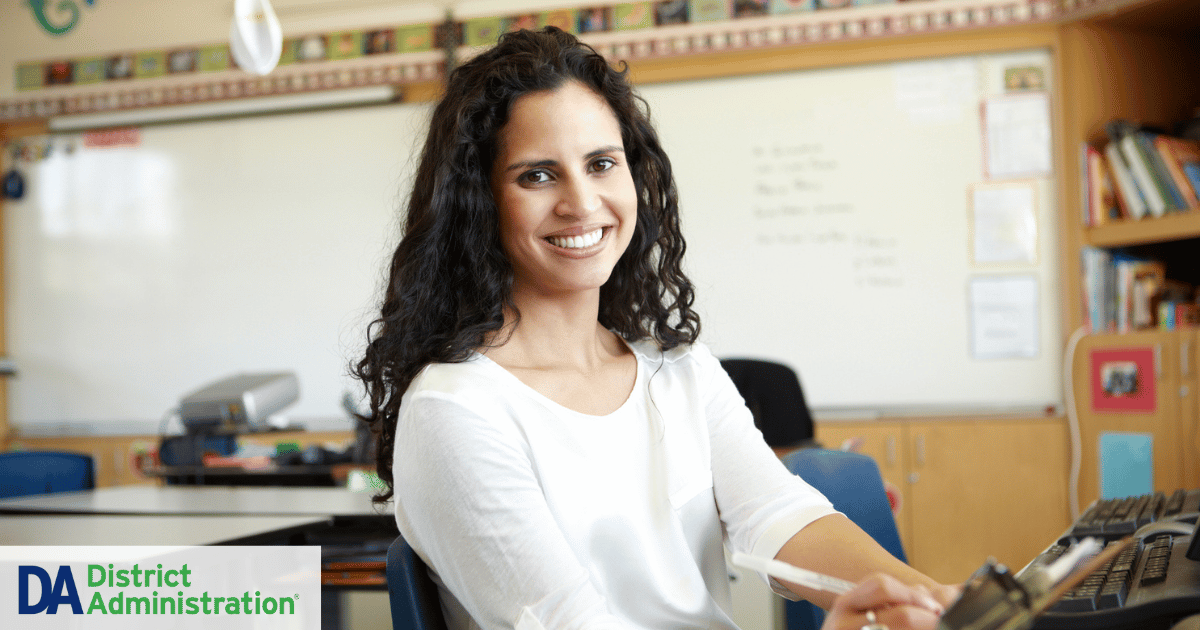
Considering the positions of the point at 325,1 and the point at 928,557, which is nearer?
the point at 928,557

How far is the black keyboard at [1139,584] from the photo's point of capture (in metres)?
0.69

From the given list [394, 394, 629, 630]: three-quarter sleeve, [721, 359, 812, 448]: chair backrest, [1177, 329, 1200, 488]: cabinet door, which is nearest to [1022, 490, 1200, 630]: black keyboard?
[394, 394, 629, 630]: three-quarter sleeve

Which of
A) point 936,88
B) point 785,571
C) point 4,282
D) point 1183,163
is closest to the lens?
point 785,571

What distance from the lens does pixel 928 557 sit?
3.37 m

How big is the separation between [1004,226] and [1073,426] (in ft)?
2.56

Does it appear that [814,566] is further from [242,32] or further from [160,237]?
[160,237]

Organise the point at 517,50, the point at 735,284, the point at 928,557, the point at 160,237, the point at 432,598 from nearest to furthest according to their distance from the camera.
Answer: the point at 432,598
the point at 517,50
the point at 928,557
the point at 735,284
the point at 160,237

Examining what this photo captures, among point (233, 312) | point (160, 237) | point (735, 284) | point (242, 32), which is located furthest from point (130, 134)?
point (735, 284)

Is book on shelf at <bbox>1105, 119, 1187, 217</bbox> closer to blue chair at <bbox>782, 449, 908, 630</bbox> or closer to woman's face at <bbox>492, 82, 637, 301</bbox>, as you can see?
blue chair at <bbox>782, 449, 908, 630</bbox>

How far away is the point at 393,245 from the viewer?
3.39 metres

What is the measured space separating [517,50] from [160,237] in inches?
144

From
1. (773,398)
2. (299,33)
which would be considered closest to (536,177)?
(773,398)

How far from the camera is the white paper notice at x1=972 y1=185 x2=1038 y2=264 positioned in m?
3.35

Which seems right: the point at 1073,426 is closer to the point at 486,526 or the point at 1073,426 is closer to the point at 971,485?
the point at 971,485
